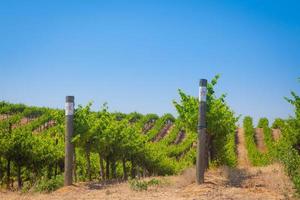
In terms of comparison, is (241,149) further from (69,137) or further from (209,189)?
(209,189)

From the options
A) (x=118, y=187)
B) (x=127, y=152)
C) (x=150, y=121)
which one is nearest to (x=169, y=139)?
(x=150, y=121)

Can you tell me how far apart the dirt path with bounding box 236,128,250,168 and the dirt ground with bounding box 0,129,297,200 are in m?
38.6

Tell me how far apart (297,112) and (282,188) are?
10698 millimetres

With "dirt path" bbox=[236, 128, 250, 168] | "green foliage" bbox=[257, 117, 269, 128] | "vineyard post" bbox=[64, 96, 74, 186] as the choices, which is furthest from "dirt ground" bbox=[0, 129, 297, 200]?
"green foliage" bbox=[257, 117, 269, 128]

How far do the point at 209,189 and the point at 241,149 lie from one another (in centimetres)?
5506

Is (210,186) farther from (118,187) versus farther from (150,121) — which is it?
(150,121)

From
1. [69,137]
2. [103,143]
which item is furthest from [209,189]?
[103,143]

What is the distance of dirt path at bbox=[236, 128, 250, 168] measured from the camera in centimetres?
5709

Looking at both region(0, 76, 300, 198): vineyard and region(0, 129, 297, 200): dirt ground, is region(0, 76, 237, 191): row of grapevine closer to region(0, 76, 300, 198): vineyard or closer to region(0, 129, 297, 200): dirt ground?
region(0, 76, 300, 198): vineyard

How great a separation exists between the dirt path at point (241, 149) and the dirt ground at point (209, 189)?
3864 centimetres

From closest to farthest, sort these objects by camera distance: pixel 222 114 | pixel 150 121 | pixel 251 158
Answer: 1. pixel 222 114
2. pixel 251 158
3. pixel 150 121

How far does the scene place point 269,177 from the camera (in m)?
14.7

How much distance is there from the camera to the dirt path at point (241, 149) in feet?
187

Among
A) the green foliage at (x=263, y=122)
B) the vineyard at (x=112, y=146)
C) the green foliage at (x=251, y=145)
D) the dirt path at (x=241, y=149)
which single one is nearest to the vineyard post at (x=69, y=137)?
the vineyard at (x=112, y=146)
